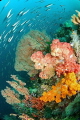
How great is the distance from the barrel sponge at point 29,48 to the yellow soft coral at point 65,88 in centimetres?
104

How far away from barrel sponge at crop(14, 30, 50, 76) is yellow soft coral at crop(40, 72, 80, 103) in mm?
1036

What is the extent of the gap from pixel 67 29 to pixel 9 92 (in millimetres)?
4479

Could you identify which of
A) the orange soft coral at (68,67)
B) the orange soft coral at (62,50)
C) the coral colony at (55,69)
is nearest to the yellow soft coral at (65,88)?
the coral colony at (55,69)

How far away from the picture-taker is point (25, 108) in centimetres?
641

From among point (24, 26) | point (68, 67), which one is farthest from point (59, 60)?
point (24, 26)

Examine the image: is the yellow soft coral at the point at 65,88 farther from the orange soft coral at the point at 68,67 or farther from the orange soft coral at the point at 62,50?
the orange soft coral at the point at 62,50

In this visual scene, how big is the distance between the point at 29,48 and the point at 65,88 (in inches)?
77.4

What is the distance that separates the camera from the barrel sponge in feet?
16.8

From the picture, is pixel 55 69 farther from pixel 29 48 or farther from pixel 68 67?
pixel 29 48

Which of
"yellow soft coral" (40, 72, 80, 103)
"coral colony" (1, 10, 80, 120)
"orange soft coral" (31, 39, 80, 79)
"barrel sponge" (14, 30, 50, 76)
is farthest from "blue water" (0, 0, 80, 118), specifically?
"yellow soft coral" (40, 72, 80, 103)

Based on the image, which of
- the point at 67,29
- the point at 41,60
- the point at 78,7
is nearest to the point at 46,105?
the point at 41,60

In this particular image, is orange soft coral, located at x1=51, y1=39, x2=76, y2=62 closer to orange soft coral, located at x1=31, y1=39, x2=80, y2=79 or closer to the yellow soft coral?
orange soft coral, located at x1=31, y1=39, x2=80, y2=79

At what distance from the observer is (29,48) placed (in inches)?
211

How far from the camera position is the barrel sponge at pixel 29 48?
512 centimetres
